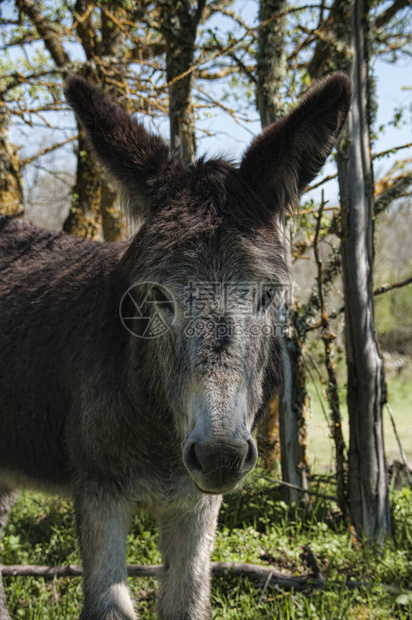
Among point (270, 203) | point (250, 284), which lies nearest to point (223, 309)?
point (250, 284)

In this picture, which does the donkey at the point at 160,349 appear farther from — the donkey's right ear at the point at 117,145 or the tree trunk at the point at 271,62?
the tree trunk at the point at 271,62

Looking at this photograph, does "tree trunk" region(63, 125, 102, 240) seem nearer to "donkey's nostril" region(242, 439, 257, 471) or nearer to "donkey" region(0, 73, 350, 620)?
"donkey" region(0, 73, 350, 620)

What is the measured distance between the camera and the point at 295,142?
101 inches

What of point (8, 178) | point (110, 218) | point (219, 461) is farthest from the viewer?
point (110, 218)

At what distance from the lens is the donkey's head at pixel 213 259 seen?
6.29ft

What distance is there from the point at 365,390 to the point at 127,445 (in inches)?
87.3

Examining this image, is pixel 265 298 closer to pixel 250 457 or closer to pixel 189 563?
pixel 250 457

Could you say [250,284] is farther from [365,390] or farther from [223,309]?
[365,390]

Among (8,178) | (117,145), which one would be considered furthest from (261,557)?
(8,178)

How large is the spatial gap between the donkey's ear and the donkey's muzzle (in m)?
1.31

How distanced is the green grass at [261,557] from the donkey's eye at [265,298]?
4.92ft

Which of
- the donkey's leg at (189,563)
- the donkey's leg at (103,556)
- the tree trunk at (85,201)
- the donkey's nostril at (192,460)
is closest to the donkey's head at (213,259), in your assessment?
the donkey's nostril at (192,460)

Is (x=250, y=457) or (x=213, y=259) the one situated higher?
(x=213, y=259)

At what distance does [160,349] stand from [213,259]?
1.63ft
